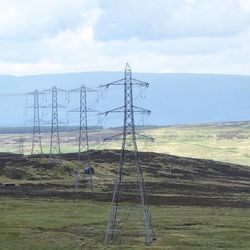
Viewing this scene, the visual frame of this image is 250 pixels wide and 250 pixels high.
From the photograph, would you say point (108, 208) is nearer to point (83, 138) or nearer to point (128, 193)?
point (128, 193)

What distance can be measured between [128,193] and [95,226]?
136ft

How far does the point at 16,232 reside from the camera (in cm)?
6575

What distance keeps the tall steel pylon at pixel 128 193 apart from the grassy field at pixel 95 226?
1.58 m

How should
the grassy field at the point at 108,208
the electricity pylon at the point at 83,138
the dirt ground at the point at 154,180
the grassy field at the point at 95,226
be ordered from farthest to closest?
the dirt ground at the point at 154,180
the electricity pylon at the point at 83,138
the grassy field at the point at 108,208
the grassy field at the point at 95,226

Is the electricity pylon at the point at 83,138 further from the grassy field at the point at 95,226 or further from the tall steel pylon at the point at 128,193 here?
the grassy field at the point at 95,226

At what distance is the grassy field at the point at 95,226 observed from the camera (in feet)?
201

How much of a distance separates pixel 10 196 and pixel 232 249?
5274 cm

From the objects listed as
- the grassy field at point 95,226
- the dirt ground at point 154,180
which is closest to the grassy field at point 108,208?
the grassy field at point 95,226

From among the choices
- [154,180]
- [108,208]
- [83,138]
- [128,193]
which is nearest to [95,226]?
[108,208]

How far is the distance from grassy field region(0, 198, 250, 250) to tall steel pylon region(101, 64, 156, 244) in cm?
158

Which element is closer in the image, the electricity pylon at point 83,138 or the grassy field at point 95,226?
the grassy field at point 95,226

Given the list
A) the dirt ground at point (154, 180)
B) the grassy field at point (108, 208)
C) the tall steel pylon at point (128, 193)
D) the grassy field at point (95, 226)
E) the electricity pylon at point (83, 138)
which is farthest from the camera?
the dirt ground at point (154, 180)

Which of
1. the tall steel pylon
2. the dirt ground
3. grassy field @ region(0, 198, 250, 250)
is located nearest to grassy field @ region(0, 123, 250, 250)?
grassy field @ region(0, 198, 250, 250)

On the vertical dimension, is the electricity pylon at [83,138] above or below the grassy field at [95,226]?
above
